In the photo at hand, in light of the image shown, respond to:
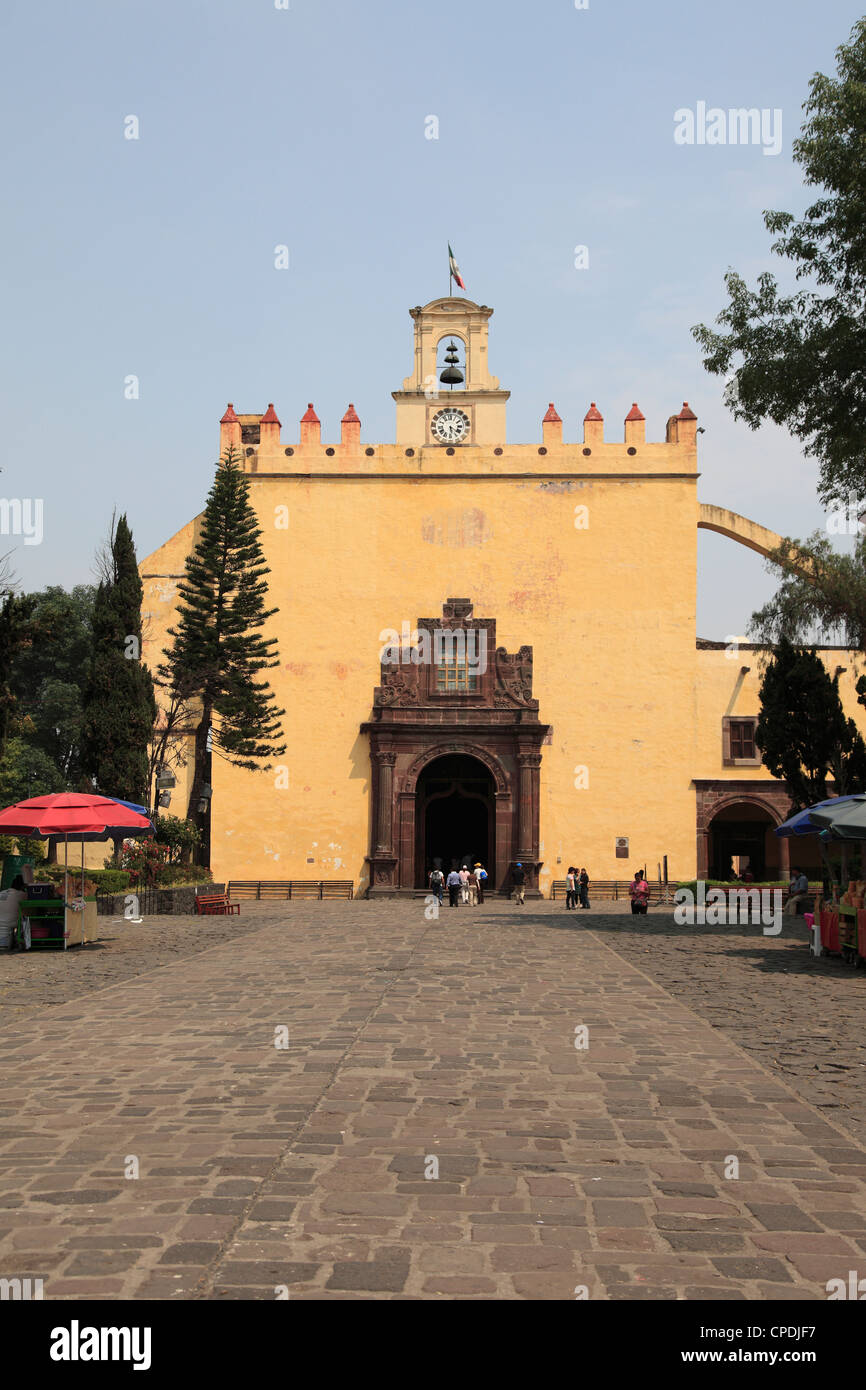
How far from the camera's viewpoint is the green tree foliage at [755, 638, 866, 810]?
981 inches

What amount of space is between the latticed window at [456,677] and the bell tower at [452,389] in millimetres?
6563

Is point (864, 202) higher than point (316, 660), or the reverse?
point (864, 202)

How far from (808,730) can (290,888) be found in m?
15.7

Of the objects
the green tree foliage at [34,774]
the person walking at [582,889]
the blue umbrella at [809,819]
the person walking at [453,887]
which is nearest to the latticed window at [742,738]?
the person walking at [582,889]

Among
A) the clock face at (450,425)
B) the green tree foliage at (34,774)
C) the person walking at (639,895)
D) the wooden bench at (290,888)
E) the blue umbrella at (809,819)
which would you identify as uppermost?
the clock face at (450,425)

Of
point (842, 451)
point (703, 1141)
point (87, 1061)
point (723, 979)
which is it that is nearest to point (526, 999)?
point (723, 979)

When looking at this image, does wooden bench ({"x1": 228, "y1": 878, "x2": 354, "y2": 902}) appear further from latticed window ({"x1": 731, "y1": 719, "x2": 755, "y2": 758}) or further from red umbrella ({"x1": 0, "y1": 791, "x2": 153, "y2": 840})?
red umbrella ({"x1": 0, "y1": 791, "x2": 153, "y2": 840})

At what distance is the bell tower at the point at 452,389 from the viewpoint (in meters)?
36.6

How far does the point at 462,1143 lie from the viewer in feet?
18.8

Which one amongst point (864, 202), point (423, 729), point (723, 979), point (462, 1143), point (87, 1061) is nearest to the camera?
point (462, 1143)

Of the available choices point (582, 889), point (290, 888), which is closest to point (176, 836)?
point (290, 888)

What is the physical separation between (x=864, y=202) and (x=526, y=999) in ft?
40.2

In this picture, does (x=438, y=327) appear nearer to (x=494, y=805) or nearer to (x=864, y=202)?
(x=494, y=805)

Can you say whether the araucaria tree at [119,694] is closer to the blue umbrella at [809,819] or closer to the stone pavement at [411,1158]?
the blue umbrella at [809,819]
